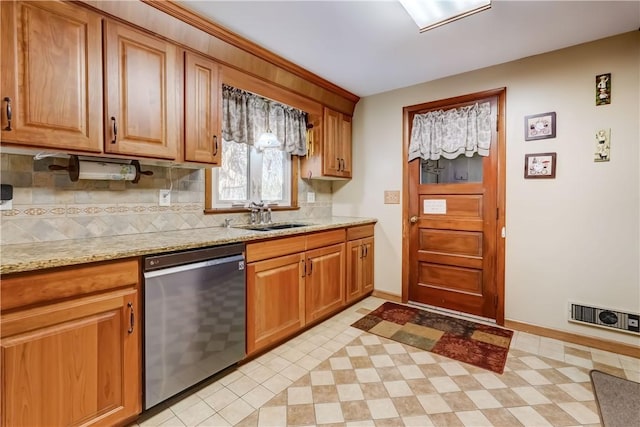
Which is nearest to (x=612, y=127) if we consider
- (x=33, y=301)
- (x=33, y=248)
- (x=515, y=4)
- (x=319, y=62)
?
(x=515, y=4)

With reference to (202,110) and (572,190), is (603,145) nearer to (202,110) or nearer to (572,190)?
(572,190)

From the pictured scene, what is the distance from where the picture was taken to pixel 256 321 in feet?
6.91

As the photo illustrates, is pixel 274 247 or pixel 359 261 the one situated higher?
pixel 274 247

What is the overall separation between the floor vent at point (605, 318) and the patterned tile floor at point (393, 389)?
0.68ft

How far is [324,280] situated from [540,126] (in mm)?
2300

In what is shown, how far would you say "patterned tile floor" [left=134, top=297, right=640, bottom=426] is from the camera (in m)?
1.59

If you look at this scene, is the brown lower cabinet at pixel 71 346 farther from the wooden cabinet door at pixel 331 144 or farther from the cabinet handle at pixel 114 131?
the wooden cabinet door at pixel 331 144

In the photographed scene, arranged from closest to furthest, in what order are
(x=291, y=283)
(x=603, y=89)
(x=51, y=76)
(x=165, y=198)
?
(x=51, y=76) → (x=165, y=198) → (x=603, y=89) → (x=291, y=283)

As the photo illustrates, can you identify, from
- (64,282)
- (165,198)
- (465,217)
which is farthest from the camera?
(465,217)

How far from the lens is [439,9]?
187cm

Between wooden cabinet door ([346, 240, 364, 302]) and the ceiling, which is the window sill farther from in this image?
the ceiling

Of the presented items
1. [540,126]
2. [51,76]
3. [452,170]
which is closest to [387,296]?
[452,170]

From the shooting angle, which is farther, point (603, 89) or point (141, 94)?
point (603, 89)

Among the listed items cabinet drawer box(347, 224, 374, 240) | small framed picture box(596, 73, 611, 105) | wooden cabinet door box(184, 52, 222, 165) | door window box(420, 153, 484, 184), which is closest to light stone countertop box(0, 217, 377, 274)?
wooden cabinet door box(184, 52, 222, 165)
